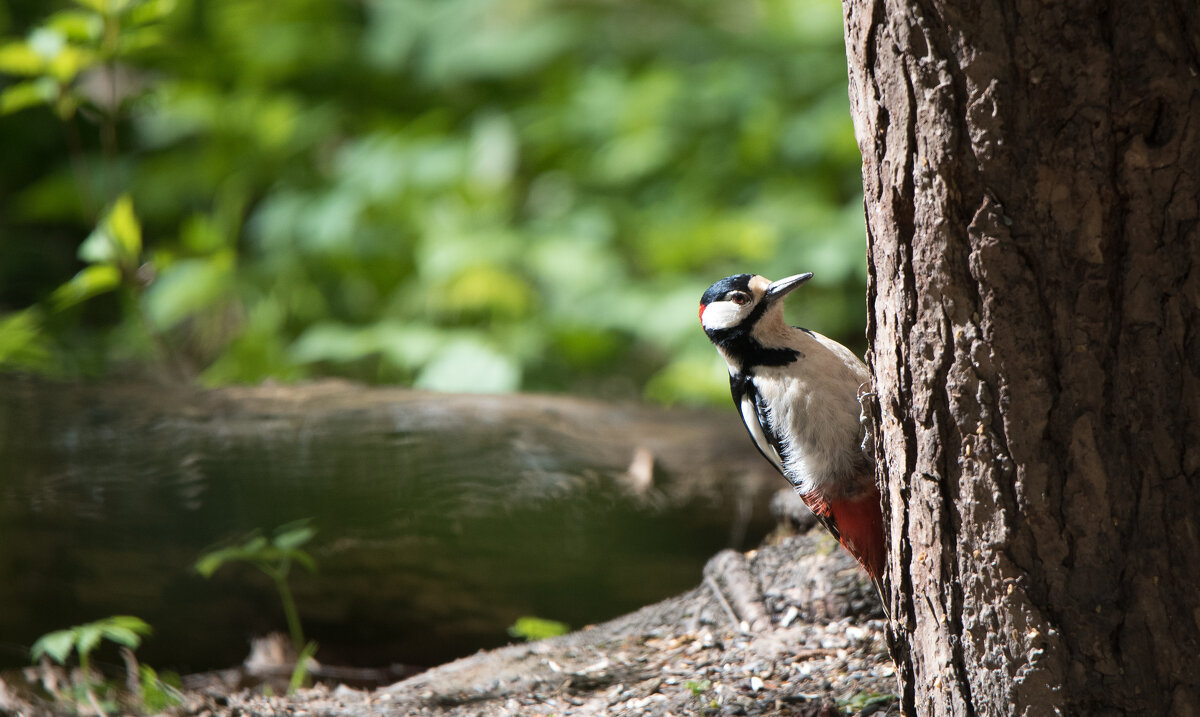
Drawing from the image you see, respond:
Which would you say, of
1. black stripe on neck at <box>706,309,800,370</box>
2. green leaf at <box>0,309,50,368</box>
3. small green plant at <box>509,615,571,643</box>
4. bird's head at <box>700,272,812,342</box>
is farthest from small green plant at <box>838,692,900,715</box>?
green leaf at <box>0,309,50,368</box>

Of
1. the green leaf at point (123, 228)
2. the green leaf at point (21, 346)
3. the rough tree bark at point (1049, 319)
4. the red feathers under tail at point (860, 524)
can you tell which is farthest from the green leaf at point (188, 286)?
the rough tree bark at point (1049, 319)

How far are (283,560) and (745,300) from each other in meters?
1.45

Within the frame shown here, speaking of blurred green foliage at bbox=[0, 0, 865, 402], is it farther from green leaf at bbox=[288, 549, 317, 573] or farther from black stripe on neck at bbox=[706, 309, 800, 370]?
black stripe on neck at bbox=[706, 309, 800, 370]

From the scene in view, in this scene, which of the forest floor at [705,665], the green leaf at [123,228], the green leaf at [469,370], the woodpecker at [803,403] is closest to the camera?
the forest floor at [705,665]

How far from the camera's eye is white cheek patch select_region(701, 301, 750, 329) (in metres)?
2.25

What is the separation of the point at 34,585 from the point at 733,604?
6.60 feet

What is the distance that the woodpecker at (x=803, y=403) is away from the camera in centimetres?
204

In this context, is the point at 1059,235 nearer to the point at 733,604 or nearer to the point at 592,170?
the point at 733,604

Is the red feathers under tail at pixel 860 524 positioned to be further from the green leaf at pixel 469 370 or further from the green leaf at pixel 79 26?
the green leaf at pixel 79 26

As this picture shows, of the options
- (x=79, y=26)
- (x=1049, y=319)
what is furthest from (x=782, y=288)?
(x=79, y=26)

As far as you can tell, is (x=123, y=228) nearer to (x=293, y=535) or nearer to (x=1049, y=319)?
(x=293, y=535)

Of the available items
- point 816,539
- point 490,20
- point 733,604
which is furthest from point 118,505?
point 490,20

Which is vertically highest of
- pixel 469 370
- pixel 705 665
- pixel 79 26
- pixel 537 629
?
pixel 79 26

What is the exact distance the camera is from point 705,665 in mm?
2092
